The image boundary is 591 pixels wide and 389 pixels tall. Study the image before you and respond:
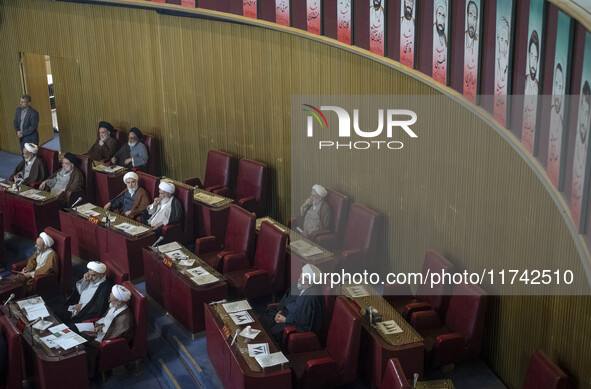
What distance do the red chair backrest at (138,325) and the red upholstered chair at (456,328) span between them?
2.30 meters

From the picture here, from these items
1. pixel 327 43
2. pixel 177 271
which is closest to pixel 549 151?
pixel 327 43

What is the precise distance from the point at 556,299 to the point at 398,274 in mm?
2283

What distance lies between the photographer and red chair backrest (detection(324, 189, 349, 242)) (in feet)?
24.8

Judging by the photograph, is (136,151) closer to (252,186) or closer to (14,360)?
A: (252,186)

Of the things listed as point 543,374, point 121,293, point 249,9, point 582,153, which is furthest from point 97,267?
point 582,153

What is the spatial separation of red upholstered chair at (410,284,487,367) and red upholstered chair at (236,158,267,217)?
299cm

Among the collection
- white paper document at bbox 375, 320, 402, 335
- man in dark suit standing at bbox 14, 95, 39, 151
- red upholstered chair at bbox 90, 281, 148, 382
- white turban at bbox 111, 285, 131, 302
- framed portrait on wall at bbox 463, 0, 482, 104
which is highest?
framed portrait on wall at bbox 463, 0, 482, 104

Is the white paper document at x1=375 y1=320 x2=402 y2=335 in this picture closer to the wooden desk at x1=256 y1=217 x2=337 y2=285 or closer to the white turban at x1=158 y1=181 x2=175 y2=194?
the wooden desk at x1=256 y1=217 x2=337 y2=285

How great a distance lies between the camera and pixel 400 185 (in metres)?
6.93

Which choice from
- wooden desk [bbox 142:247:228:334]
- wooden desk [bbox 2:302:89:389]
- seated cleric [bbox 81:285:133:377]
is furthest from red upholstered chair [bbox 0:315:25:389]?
wooden desk [bbox 142:247:228:334]

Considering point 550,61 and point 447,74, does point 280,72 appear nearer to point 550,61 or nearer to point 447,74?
point 447,74

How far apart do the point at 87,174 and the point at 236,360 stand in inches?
196

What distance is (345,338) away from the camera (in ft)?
18.2

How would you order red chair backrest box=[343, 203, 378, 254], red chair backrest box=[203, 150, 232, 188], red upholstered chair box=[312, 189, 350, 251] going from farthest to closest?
red chair backrest box=[203, 150, 232, 188], red upholstered chair box=[312, 189, 350, 251], red chair backrest box=[343, 203, 378, 254]
